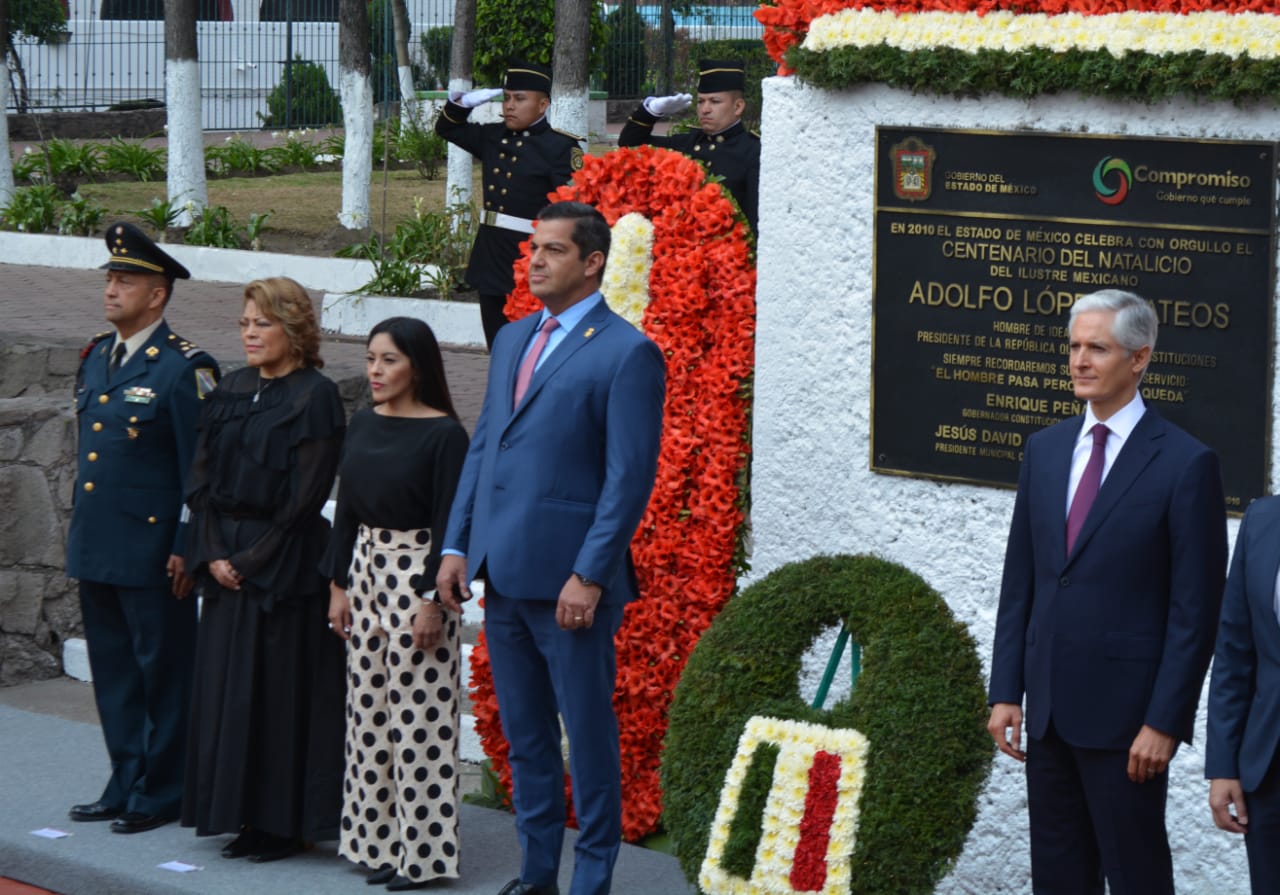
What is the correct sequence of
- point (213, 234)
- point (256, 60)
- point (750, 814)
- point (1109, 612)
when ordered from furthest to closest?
1. point (256, 60)
2. point (213, 234)
3. point (750, 814)
4. point (1109, 612)

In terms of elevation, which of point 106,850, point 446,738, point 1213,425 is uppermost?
point 1213,425

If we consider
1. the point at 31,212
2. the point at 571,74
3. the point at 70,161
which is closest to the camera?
the point at 571,74

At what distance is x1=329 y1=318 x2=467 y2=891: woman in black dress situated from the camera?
536cm

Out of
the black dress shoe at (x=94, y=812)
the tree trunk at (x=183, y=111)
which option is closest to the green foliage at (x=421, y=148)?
the tree trunk at (x=183, y=111)

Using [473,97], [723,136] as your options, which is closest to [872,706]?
[473,97]

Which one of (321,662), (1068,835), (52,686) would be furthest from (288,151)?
(1068,835)

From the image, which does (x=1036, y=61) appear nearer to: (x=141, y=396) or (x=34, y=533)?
(x=141, y=396)

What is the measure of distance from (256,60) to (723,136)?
19.0 metres

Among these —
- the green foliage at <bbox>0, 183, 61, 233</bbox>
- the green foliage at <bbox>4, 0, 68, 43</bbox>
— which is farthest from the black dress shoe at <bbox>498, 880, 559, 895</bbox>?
the green foliage at <bbox>4, 0, 68, 43</bbox>

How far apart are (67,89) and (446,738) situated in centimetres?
2226

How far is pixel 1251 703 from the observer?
3.86 m

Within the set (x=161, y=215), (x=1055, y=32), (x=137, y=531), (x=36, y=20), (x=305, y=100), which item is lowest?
(x=137, y=531)

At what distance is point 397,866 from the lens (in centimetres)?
546

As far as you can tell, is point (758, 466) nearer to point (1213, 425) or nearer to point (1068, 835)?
point (1213, 425)
